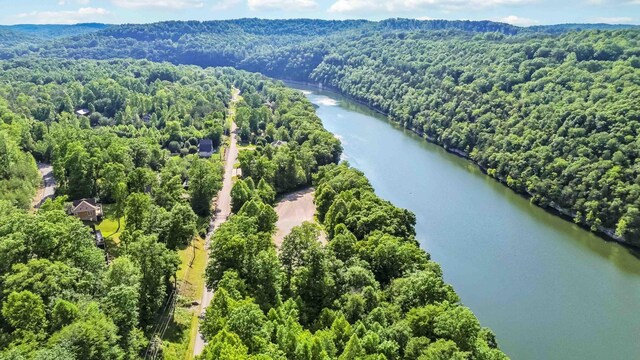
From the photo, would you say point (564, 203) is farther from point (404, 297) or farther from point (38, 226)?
point (38, 226)

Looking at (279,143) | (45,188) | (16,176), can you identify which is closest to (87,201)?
(16,176)

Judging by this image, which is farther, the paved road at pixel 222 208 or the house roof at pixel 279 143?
the house roof at pixel 279 143

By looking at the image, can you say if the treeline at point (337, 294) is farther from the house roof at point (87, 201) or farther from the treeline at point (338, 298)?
the house roof at point (87, 201)

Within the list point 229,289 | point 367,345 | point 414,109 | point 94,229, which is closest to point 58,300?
point 229,289

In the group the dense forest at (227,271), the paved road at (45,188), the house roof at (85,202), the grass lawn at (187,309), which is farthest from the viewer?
the paved road at (45,188)

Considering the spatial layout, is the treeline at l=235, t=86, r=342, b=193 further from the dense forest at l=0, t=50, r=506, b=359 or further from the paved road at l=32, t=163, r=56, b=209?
the paved road at l=32, t=163, r=56, b=209

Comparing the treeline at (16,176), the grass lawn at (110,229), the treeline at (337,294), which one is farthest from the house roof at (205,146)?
the treeline at (337,294)
